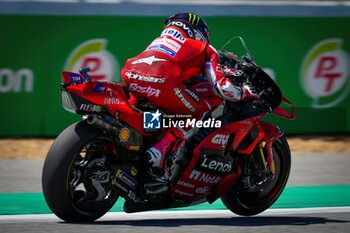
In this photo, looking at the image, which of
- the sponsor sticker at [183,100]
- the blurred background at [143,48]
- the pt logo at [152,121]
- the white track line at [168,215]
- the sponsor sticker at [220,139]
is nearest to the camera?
the pt logo at [152,121]

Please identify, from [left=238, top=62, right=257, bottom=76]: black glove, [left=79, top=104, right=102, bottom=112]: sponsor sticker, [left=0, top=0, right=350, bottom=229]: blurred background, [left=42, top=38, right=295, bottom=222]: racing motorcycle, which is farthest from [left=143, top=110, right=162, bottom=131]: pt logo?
[left=0, top=0, right=350, bottom=229]: blurred background

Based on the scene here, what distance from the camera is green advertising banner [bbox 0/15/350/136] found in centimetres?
1277

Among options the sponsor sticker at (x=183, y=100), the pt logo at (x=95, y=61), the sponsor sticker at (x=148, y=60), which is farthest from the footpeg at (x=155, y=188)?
the pt logo at (x=95, y=61)

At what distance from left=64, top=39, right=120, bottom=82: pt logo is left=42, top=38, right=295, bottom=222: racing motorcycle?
4878mm

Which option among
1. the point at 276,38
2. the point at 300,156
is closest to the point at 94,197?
the point at 300,156

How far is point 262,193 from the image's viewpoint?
8414mm

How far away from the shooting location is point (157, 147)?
25.3ft

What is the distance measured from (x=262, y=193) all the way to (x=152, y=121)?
1371mm

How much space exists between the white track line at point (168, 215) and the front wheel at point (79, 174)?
0.28 metres

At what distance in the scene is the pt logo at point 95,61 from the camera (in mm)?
12875

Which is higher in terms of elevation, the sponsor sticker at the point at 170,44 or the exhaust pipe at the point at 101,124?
the sponsor sticker at the point at 170,44

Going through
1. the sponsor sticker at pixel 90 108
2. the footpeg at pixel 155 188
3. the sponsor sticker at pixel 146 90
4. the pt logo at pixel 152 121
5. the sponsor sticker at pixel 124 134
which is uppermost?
the sponsor sticker at pixel 146 90

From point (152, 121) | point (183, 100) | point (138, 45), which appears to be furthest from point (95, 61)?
point (152, 121)

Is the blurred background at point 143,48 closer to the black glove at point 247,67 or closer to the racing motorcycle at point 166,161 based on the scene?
the racing motorcycle at point 166,161
